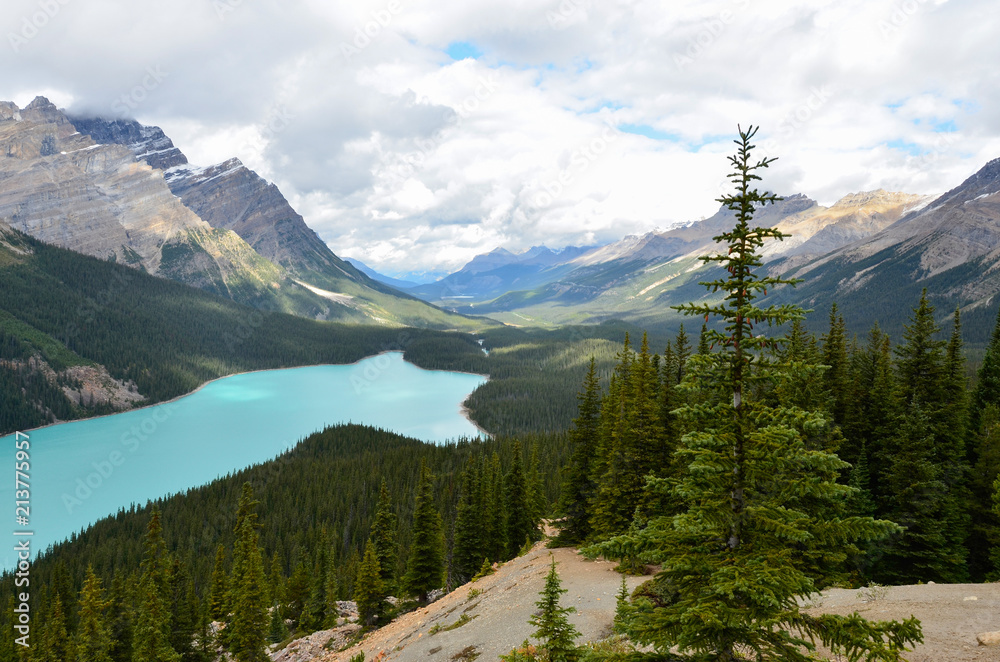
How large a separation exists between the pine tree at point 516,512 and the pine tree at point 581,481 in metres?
8.56

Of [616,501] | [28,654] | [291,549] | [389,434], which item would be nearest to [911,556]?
[616,501]

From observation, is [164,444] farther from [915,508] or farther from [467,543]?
A: [915,508]

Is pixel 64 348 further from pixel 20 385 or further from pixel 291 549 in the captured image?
pixel 291 549

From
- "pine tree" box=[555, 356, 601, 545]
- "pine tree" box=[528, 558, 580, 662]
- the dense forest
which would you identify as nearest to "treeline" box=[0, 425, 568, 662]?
the dense forest

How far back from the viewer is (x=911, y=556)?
95.5 ft

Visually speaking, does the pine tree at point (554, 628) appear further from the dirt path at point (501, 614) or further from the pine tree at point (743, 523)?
the dirt path at point (501, 614)

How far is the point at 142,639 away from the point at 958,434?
56915 mm

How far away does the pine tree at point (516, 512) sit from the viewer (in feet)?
152

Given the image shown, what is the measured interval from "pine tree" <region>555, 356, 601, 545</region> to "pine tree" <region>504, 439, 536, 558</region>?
856 centimetres

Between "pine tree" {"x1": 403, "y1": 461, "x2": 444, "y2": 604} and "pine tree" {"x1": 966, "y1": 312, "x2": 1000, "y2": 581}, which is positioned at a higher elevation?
"pine tree" {"x1": 966, "y1": 312, "x2": 1000, "y2": 581}

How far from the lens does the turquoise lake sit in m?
99.6

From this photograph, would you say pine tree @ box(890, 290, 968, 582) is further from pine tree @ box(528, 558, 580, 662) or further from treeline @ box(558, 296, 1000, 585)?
pine tree @ box(528, 558, 580, 662)

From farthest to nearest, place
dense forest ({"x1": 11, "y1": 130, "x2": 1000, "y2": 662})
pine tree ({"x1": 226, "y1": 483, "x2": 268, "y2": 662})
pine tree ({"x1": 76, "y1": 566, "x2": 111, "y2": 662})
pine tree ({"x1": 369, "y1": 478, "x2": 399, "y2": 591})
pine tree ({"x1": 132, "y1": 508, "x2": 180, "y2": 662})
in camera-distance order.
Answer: pine tree ({"x1": 369, "y1": 478, "x2": 399, "y2": 591}) < pine tree ({"x1": 226, "y1": 483, "x2": 268, "y2": 662}) < pine tree ({"x1": 76, "y1": 566, "x2": 111, "y2": 662}) < pine tree ({"x1": 132, "y1": 508, "x2": 180, "y2": 662}) < dense forest ({"x1": 11, "y1": 130, "x2": 1000, "y2": 662})

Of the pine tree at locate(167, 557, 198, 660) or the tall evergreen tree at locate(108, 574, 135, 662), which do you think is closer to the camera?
the tall evergreen tree at locate(108, 574, 135, 662)
